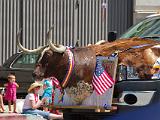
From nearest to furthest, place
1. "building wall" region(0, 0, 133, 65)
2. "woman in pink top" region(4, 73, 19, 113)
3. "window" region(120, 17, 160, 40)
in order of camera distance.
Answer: "window" region(120, 17, 160, 40)
"woman in pink top" region(4, 73, 19, 113)
"building wall" region(0, 0, 133, 65)

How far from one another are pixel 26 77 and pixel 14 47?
6.48 metres

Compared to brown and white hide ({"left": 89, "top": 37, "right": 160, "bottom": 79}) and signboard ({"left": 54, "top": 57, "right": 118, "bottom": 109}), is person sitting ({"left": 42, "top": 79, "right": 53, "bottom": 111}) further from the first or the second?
brown and white hide ({"left": 89, "top": 37, "right": 160, "bottom": 79})

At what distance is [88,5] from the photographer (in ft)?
80.2

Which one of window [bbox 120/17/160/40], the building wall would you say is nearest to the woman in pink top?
window [bbox 120/17/160/40]

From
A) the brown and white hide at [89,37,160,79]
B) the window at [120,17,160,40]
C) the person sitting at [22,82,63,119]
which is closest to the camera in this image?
the brown and white hide at [89,37,160,79]

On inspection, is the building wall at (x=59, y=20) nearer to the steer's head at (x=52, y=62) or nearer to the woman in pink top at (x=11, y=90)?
the woman in pink top at (x=11, y=90)

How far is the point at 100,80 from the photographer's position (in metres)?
6.49

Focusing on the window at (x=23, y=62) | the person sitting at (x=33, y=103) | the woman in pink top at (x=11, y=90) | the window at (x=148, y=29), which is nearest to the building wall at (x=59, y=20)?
the window at (x=23, y=62)

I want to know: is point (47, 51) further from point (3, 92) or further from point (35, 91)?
point (3, 92)

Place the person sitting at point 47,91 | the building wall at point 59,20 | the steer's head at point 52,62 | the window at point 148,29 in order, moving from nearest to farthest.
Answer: the steer's head at point 52,62 → the window at point 148,29 → the person sitting at point 47,91 → the building wall at point 59,20

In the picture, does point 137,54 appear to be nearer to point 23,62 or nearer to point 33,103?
point 33,103

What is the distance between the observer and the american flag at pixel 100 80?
6.43 metres

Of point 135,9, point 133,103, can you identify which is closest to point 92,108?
point 133,103

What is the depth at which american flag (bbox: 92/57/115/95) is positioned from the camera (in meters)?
6.43
